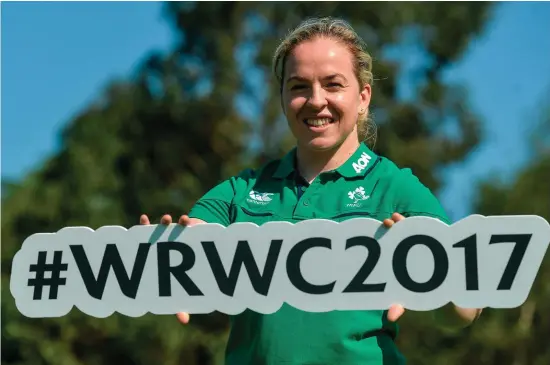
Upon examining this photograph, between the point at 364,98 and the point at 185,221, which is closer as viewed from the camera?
the point at 185,221

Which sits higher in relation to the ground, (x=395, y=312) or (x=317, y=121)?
(x=317, y=121)

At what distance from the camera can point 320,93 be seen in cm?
227

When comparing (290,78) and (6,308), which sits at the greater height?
(290,78)

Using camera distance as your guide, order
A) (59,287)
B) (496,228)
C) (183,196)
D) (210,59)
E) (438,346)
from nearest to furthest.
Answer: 1. (496,228)
2. (59,287)
3. (438,346)
4. (183,196)
5. (210,59)

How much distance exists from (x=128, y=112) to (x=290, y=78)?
38.0 ft

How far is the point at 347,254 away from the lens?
2.14m

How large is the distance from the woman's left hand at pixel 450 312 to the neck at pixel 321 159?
0.79 feet

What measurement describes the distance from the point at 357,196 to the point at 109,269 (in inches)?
23.1

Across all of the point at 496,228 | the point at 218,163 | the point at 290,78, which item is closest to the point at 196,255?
the point at 290,78

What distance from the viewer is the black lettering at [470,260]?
211cm

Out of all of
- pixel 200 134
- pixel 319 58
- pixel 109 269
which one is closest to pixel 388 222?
pixel 319 58

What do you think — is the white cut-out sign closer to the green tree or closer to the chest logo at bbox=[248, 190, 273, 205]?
the chest logo at bbox=[248, 190, 273, 205]

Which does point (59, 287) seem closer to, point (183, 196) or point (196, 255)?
point (196, 255)

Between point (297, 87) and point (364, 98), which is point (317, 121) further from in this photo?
point (364, 98)
